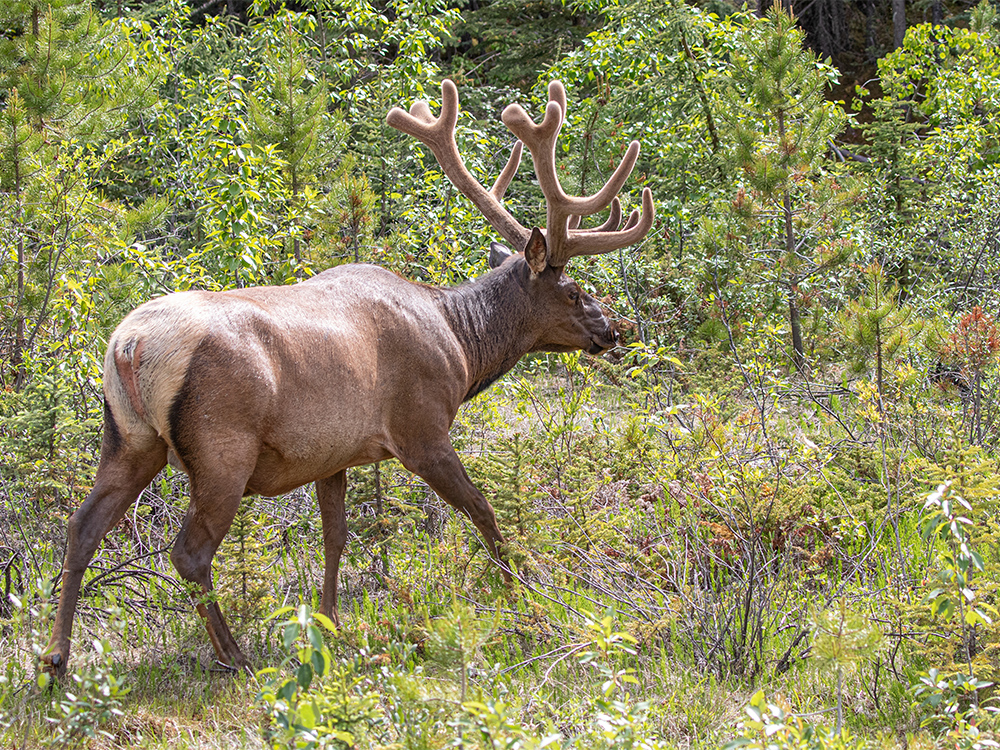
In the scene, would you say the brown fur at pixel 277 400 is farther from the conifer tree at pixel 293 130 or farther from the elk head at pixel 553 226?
the conifer tree at pixel 293 130

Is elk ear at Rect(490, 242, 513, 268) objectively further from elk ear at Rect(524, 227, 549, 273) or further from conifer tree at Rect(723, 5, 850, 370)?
conifer tree at Rect(723, 5, 850, 370)

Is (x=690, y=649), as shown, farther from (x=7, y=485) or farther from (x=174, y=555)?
(x=7, y=485)

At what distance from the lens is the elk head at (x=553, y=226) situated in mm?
6242

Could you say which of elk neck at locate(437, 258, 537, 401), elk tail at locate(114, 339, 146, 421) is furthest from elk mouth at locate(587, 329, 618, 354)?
elk tail at locate(114, 339, 146, 421)

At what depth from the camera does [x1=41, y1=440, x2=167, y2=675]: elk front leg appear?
456 cm

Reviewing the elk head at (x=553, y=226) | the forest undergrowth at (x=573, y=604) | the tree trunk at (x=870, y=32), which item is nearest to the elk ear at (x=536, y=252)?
the elk head at (x=553, y=226)

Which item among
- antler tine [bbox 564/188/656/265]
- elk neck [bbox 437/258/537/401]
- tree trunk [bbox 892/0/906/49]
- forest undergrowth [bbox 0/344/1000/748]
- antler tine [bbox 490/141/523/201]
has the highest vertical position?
tree trunk [bbox 892/0/906/49]

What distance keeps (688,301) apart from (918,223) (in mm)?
2828

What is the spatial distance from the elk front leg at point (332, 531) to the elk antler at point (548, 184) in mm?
2021

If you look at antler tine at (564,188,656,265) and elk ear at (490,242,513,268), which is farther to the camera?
elk ear at (490,242,513,268)

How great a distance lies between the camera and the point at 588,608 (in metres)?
5.30

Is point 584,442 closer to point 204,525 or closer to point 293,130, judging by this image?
point 204,525

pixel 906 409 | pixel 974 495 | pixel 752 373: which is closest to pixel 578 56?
pixel 752 373

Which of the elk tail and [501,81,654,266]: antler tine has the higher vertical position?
[501,81,654,266]: antler tine
